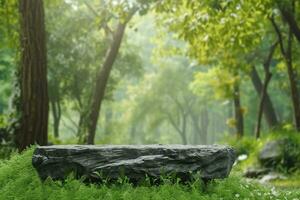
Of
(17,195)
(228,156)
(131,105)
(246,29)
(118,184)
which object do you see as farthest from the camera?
(131,105)

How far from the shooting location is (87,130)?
60.8 ft

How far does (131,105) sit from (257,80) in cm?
2628

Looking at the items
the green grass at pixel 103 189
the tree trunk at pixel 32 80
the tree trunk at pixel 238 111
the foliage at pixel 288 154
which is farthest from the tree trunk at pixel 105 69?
the tree trunk at pixel 238 111

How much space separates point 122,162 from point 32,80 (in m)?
3.45

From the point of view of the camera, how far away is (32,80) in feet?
36.6

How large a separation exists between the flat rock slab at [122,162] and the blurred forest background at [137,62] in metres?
2.68

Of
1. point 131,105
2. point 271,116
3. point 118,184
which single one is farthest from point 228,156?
point 131,105

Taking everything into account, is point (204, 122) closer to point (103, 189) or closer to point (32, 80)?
point (32, 80)

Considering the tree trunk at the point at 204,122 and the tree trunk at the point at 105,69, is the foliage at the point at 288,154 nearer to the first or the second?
the tree trunk at the point at 105,69

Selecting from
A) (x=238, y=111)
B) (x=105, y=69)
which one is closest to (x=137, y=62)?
(x=238, y=111)

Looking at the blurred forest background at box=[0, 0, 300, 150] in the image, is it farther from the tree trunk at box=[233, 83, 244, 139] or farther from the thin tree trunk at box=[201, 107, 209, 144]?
the thin tree trunk at box=[201, 107, 209, 144]

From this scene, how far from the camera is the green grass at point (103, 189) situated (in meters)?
7.84

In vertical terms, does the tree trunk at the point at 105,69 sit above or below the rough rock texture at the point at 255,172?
above

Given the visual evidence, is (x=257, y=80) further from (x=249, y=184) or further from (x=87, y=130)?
(x=249, y=184)
